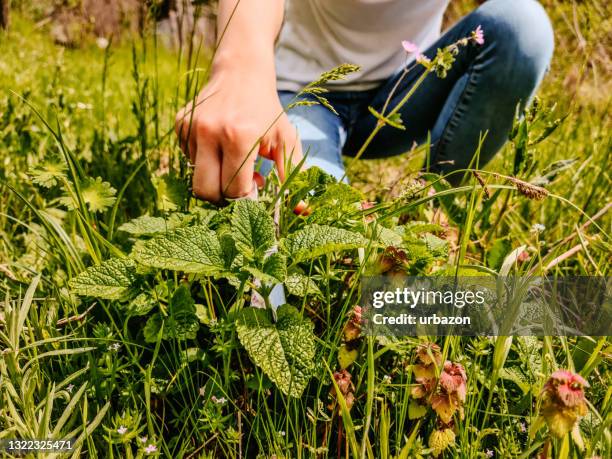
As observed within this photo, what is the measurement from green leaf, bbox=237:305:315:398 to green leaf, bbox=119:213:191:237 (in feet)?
0.80

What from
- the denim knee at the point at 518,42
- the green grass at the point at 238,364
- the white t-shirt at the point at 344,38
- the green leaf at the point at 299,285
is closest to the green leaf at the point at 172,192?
the green grass at the point at 238,364

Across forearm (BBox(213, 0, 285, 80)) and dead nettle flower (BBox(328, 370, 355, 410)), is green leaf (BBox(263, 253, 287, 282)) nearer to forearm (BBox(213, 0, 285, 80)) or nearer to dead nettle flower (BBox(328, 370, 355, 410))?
dead nettle flower (BBox(328, 370, 355, 410))

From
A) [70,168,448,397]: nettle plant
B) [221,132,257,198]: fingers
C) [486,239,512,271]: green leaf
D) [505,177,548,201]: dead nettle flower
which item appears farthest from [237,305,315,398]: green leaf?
[486,239,512,271]: green leaf

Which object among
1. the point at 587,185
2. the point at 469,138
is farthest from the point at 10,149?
the point at 587,185

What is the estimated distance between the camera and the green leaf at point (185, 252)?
83 cm

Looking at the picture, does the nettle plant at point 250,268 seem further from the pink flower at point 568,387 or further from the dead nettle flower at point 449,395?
the pink flower at point 568,387

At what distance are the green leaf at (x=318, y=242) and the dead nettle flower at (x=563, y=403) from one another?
1.09 ft

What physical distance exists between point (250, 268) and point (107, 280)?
256mm

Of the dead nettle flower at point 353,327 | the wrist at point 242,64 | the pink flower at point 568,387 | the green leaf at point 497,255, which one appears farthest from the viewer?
the green leaf at point 497,255

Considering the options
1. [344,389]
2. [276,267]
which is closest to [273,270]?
[276,267]

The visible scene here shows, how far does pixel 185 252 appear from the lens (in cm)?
85

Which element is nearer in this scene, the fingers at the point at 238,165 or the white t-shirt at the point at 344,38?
the fingers at the point at 238,165

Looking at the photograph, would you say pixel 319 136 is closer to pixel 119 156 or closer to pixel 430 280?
pixel 119 156

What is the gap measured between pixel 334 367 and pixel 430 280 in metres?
0.23
